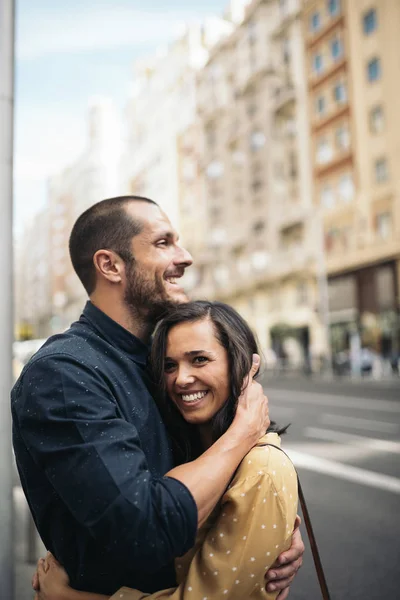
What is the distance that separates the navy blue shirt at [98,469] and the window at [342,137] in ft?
108

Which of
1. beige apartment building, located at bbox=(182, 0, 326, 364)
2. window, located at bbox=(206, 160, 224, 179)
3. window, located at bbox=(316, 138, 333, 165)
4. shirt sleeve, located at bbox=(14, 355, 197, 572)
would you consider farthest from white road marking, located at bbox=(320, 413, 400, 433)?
window, located at bbox=(206, 160, 224, 179)

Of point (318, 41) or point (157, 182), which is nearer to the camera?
point (318, 41)

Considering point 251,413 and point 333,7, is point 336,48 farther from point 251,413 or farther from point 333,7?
point 251,413

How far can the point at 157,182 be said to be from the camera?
2194 inches

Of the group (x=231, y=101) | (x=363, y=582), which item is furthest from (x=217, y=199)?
(x=363, y=582)

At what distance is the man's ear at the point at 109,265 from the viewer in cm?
208

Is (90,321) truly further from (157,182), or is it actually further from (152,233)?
(157,182)

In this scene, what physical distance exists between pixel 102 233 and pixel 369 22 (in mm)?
33205

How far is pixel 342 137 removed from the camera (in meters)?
33.4

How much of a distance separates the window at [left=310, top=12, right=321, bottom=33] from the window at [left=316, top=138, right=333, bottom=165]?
6274 mm

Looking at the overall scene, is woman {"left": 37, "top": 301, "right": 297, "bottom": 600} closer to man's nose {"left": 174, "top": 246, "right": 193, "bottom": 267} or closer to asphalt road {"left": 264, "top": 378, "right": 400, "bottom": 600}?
man's nose {"left": 174, "top": 246, "right": 193, "bottom": 267}

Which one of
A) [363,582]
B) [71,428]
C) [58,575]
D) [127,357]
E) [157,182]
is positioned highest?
[157,182]

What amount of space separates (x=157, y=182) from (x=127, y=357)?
54850 mm

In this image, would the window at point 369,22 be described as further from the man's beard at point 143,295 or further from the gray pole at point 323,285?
the man's beard at point 143,295
